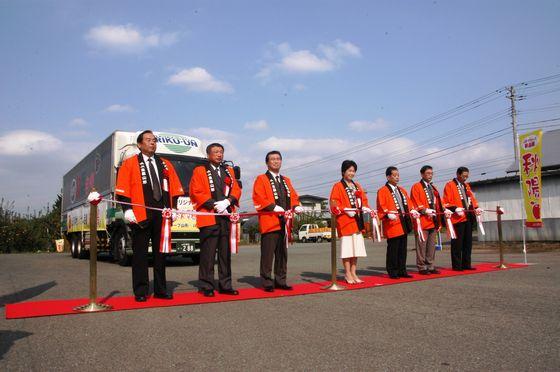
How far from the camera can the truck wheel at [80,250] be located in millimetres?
15887

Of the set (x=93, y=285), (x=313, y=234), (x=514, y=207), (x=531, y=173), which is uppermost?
(x=531, y=173)

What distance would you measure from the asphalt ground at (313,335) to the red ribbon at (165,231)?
0.89 meters

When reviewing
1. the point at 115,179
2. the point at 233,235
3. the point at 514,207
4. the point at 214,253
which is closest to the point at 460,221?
the point at 233,235

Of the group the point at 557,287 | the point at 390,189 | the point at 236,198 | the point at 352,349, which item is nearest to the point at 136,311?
the point at 236,198

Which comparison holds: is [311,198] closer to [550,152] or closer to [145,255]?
[550,152]

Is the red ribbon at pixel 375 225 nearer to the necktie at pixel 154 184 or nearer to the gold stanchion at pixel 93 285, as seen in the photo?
the necktie at pixel 154 184

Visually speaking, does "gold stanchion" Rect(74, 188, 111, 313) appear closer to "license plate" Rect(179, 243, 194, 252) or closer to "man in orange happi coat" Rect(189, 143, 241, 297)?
"man in orange happi coat" Rect(189, 143, 241, 297)

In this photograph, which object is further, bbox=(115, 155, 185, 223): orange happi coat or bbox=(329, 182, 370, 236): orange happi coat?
bbox=(329, 182, 370, 236): orange happi coat

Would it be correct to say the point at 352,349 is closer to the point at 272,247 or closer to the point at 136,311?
the point at 136,311

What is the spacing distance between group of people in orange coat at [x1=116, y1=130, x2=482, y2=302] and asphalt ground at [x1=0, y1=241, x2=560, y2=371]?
0.85m

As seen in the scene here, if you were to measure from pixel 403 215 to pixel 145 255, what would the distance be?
14.5 feet

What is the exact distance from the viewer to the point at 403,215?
25.6 feet

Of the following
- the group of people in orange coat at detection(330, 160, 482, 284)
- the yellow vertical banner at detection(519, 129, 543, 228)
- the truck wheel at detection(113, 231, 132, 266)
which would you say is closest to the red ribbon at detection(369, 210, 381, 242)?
the group of people in orange coat at detection(330, 160, 482, 284)

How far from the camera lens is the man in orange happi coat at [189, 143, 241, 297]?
5.97 metres
